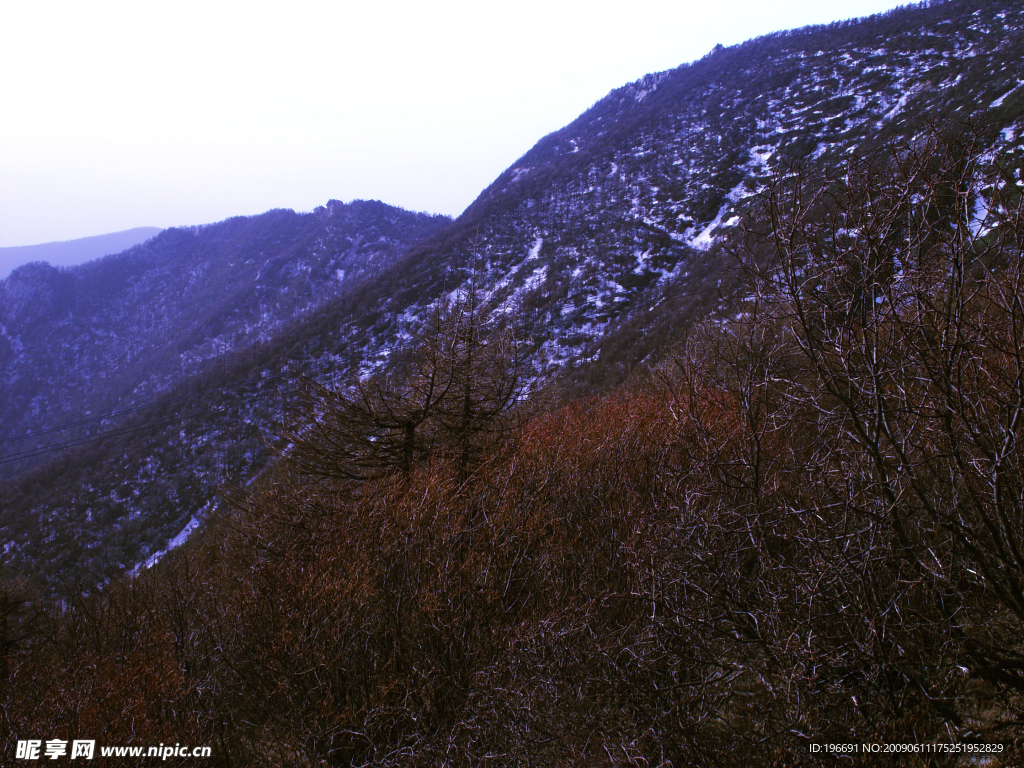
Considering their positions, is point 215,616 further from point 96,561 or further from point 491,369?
point 96,561

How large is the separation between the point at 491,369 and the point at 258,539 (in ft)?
16.3

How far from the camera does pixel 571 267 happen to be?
43250 mm

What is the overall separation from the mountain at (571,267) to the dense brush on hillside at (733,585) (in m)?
1.23

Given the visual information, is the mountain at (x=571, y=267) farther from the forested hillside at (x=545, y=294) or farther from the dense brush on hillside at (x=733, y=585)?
the dense brush on hillside at (x=733, y=585)

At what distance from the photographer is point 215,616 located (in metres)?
6.20

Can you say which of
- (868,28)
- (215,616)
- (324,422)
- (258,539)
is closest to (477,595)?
(215,616)

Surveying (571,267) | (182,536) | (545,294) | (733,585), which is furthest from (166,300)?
(733,585)

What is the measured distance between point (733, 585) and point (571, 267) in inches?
1621

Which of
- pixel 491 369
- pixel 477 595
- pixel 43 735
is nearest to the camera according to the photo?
pixel 43 735

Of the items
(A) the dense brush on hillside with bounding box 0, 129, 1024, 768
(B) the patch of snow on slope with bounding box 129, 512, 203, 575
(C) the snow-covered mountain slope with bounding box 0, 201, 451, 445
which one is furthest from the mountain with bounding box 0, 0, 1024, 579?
(A) the dense brush on hillside with bounding box 0, 129, 1024, 768

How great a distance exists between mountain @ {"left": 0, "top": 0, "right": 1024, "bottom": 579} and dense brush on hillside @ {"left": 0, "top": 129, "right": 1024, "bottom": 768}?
1.23m

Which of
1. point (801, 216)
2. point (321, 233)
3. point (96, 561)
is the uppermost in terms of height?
point (321, 233)

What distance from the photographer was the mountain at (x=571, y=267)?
31781mm

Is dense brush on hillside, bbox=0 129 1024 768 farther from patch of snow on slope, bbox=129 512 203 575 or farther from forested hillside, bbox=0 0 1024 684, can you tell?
patch of snow on slope, bbox=129 512 203 575
